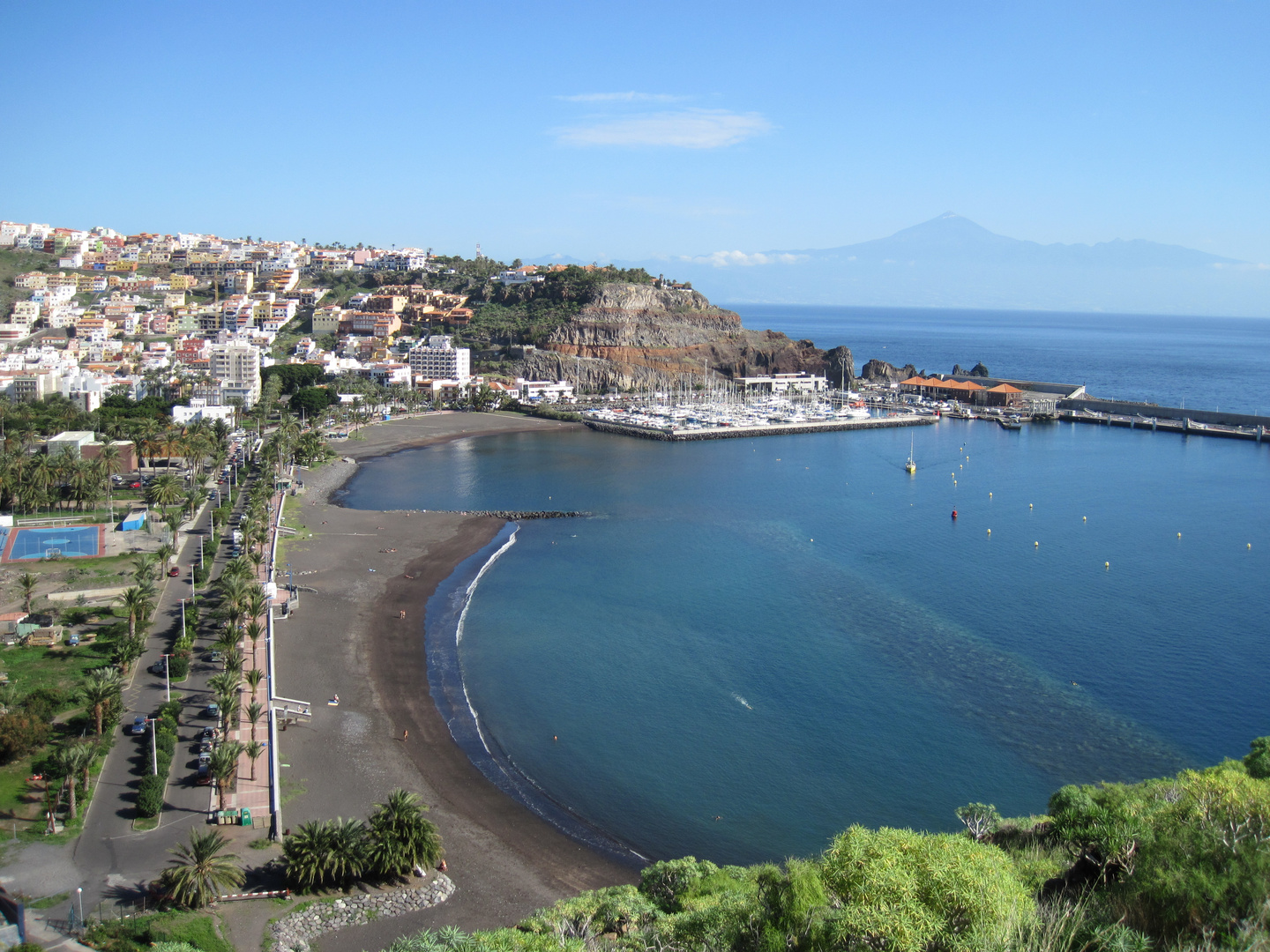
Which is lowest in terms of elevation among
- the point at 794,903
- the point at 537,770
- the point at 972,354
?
the point at 537,770

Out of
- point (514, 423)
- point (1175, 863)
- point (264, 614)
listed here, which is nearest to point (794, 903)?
point (1175, 863)

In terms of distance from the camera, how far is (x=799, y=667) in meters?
25.6

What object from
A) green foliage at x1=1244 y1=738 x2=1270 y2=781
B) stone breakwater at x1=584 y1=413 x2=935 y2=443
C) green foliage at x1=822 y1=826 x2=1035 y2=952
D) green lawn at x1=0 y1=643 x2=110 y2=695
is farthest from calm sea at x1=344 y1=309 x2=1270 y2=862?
stone breakwater at x1=584 y1=413 x2=935 y2=443

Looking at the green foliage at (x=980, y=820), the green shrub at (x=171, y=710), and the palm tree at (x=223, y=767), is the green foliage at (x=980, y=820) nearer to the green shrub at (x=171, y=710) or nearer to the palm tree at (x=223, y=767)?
the palm tree at (x=223, y=767)

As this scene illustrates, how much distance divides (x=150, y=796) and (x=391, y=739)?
5434 mm

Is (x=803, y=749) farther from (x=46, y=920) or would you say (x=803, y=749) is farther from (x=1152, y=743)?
(x=46, y=920)

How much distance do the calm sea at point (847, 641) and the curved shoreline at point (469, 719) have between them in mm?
320

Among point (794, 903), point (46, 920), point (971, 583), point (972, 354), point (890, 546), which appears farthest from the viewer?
point (972, 354)

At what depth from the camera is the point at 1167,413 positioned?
247 feet

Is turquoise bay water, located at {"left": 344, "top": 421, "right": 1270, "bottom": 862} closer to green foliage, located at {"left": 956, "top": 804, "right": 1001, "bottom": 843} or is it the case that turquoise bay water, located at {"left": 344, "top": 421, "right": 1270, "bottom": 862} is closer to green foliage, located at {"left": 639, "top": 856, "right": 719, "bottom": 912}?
green foliage, located at {"left": 956, "top": 804, "right": 1001, "bottom": 843}

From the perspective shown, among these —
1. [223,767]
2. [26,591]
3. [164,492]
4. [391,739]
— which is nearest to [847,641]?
[391,739]

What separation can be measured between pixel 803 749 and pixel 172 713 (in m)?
14.3

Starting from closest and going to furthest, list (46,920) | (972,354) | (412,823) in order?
(46,920), (412,823), (972,354)

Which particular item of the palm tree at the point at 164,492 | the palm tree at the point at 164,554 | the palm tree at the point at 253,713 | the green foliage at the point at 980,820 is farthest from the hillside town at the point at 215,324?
the green foliage at the point at 980,820
